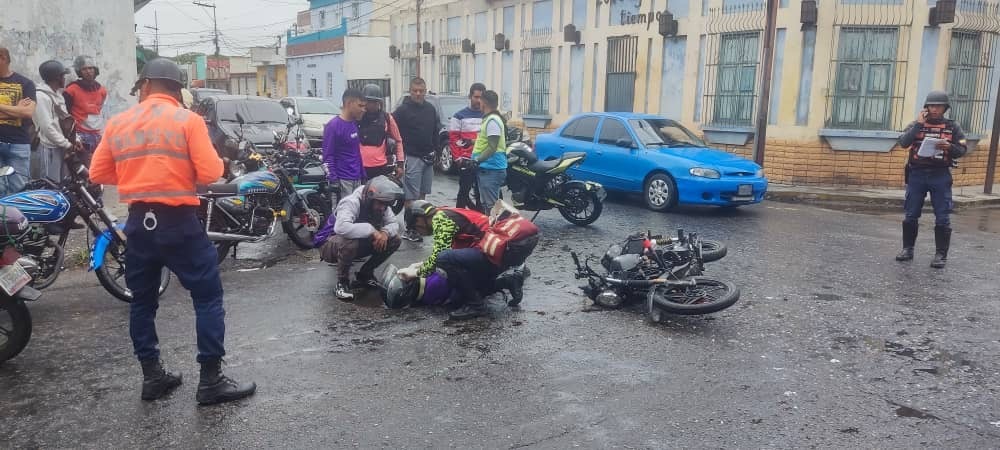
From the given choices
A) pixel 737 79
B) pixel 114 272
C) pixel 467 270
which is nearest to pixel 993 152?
pixel 737 79

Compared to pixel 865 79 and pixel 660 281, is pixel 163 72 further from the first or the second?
pixel 865 79

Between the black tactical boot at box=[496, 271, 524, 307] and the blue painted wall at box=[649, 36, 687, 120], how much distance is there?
11.6 meters

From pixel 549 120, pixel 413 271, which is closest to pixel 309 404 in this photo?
pixel 413 271

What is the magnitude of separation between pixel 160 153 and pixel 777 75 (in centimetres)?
1334

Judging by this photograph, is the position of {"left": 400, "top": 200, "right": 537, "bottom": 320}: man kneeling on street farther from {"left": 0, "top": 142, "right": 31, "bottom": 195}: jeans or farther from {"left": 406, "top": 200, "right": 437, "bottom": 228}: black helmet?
{"left": 0, "top": 142, "right": 31, "bottom": 195}: jeans

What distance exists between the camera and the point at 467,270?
5656mm

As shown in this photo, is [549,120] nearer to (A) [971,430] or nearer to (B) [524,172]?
(B) [524,172]

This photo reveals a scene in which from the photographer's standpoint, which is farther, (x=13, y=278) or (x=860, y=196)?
(x=860, y=196)

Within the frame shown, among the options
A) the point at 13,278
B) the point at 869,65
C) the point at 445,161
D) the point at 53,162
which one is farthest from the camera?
the point at 445,161

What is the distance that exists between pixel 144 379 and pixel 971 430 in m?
4.29

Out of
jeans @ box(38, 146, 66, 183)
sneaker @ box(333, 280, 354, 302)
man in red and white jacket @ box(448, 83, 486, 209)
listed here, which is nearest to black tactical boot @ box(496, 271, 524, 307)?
sneaker @ box(333, 280, 354, 302)

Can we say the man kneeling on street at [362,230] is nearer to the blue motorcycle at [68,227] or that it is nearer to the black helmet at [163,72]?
the blue motorcycle at [68,227]

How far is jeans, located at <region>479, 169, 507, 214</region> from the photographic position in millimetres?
8648

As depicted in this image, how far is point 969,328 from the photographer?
5.61 meters
